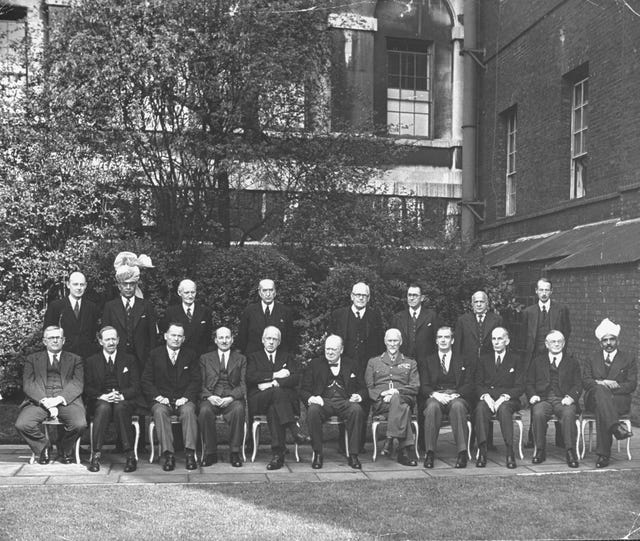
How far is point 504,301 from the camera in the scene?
41.7 ft

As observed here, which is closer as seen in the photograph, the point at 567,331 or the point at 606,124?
the point at 567,331

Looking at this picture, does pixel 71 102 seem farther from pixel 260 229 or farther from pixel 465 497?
pixel 465 497

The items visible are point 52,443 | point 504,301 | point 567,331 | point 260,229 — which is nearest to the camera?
point 52,443

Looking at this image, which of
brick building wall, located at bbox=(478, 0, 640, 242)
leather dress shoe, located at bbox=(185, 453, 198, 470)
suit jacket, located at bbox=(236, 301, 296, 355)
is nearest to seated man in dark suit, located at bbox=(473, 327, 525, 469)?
suit jacket, located at bbox=(236, 301, 296, 355)

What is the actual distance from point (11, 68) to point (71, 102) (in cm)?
117

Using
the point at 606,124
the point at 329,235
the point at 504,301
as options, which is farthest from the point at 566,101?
the point at 329,235

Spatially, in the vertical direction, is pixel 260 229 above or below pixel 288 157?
below

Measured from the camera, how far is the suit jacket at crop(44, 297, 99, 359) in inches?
360

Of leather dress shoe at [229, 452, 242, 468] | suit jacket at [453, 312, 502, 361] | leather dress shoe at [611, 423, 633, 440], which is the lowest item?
leather dress shoe at [229, 452, 242, 468]

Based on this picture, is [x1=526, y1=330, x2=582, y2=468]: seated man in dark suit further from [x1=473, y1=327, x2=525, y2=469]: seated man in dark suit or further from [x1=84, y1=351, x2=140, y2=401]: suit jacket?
[x1=84, y1=351, x2=140, y2=401]: suit jacket

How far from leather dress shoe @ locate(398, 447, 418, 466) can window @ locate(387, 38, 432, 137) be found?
1091 centimetres

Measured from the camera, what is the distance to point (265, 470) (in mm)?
8172

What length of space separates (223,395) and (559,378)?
11.8 ft

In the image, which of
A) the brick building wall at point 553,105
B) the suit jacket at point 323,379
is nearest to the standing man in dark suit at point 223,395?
the suit jacket at point 323,379
